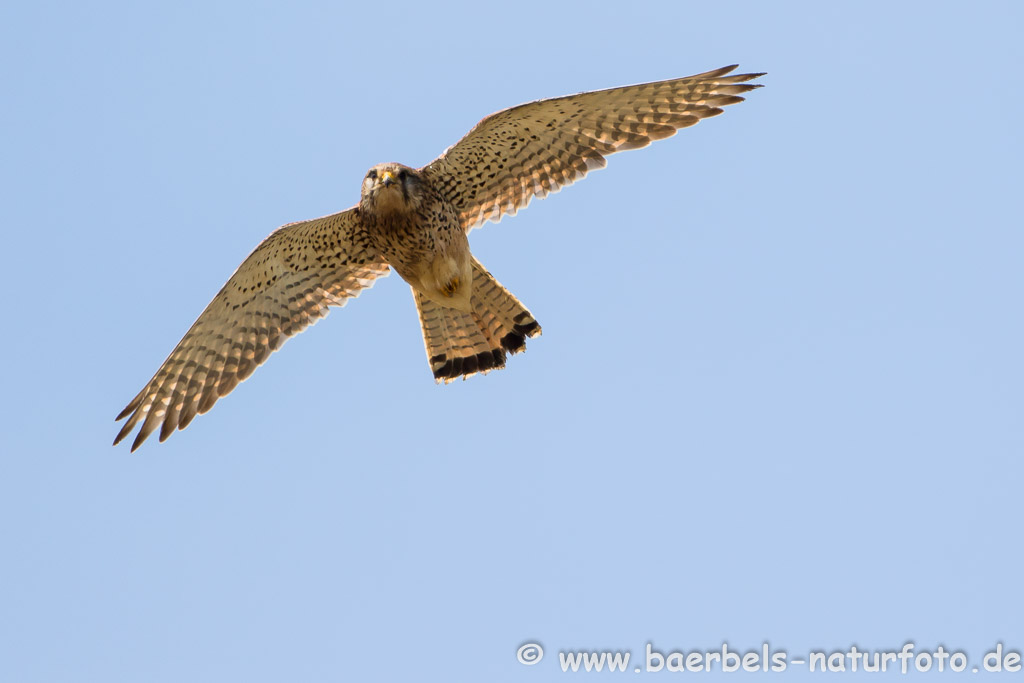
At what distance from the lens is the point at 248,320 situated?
9297 mm

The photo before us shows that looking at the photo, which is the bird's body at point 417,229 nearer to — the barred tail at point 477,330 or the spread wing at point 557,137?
the spread wing at point 557,137

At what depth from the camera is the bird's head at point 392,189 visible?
8094 mm

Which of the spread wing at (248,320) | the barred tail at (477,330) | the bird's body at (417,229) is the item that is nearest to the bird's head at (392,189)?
the bird's body at (417,229)

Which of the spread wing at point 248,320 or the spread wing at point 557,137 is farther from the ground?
the spread wing at point 557,137

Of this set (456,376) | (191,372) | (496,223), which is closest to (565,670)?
(456,376)

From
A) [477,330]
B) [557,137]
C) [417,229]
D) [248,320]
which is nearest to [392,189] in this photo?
[417,229]

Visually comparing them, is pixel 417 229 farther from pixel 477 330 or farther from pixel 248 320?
pixel 248 320

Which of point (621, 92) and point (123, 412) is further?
point (123, 412)

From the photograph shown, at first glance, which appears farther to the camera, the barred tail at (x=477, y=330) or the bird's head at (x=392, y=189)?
the barred tail at (x=477, y=330)

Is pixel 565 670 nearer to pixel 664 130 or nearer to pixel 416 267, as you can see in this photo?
pixel 416 267

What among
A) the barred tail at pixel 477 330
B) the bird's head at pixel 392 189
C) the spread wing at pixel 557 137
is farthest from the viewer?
the barred tail at pixel 477 330

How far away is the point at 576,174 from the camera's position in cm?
862

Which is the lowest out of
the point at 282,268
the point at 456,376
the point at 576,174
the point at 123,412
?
the point at 123,412

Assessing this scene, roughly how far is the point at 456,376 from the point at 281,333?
1558 millimetres
